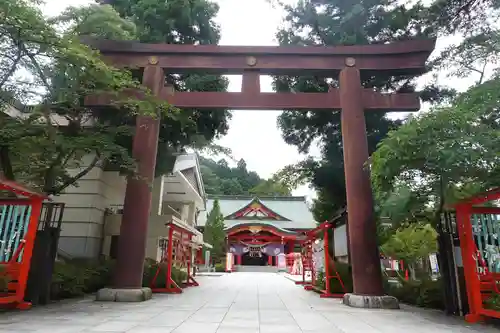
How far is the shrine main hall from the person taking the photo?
29.2 m

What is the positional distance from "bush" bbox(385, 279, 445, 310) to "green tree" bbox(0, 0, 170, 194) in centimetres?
660

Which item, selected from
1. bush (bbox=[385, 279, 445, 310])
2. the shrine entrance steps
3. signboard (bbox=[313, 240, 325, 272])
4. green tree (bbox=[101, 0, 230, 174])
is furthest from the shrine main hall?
bush (bbox=[385, 279, 445, 310])

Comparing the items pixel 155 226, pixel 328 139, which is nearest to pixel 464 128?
pixel 328 139

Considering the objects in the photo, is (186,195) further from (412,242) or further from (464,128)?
(464,128)

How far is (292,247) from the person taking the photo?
30.9 meters

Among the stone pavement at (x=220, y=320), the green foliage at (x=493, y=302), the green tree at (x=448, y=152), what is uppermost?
the green tree at (x=448, y=152)

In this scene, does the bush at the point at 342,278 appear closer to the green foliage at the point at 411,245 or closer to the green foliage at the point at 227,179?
the green foliage at the point at 411,245

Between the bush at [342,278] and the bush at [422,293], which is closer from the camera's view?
the bush at [422,293]

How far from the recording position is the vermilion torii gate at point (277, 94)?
706cm

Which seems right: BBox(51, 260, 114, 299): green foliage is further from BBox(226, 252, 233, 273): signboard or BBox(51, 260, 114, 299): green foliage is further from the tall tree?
BBox(226, 252, 233, 273): signboard

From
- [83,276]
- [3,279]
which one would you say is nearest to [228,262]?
[83,276]

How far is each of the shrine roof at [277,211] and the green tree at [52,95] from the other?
2546cm

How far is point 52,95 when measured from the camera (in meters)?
6.40

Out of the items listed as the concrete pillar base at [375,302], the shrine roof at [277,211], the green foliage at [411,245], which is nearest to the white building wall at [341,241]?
the concrete pillar base at [375,302]
